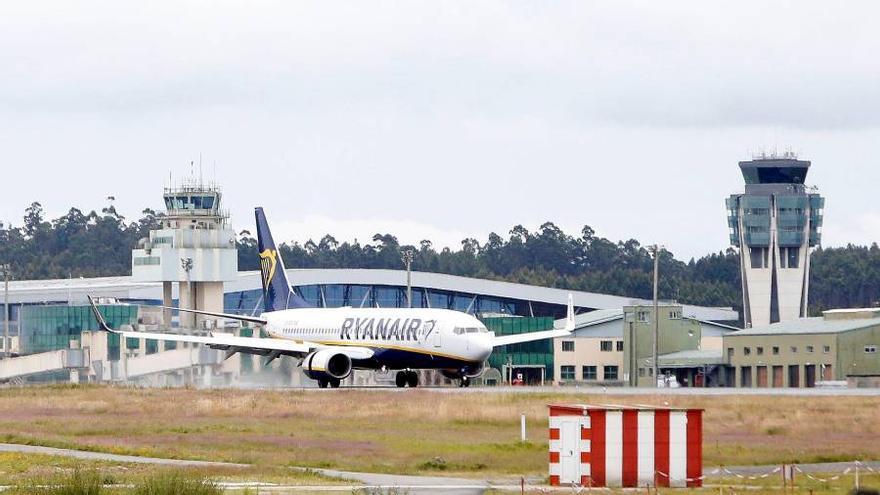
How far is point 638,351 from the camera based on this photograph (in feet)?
414

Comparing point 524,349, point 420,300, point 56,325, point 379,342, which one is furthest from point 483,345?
point 420,300

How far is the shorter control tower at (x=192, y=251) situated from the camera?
127 metres

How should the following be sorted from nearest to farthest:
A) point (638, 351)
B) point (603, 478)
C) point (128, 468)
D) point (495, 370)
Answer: point (603, 478)
point (128, 468)
point (495, 370)
point (638, 351)

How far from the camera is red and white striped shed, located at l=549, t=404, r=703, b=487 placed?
36531 mm

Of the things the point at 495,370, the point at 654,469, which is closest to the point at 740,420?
the point at 654,469

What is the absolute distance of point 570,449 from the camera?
121ft

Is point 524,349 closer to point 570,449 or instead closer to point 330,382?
point 330,382

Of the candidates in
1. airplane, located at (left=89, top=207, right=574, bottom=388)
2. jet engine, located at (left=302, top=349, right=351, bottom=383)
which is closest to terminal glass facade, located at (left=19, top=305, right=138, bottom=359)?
airplane, located at (left=89, top=207, right=574, bottom=388)

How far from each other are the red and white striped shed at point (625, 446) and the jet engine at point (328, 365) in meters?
44.8

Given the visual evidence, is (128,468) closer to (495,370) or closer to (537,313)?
(495,370)

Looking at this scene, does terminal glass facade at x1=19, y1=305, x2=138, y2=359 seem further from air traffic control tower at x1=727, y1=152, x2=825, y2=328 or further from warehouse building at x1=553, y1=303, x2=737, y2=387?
air traffic control tower at x1=727, y1=152, x2=825, y2=328

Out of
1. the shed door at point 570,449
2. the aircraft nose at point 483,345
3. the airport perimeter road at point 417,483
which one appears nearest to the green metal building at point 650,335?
the aircraft nose at point 483,345

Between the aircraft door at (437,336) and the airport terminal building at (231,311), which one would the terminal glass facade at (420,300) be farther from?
the aircraft door at (437,336)

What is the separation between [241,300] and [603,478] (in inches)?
5435
